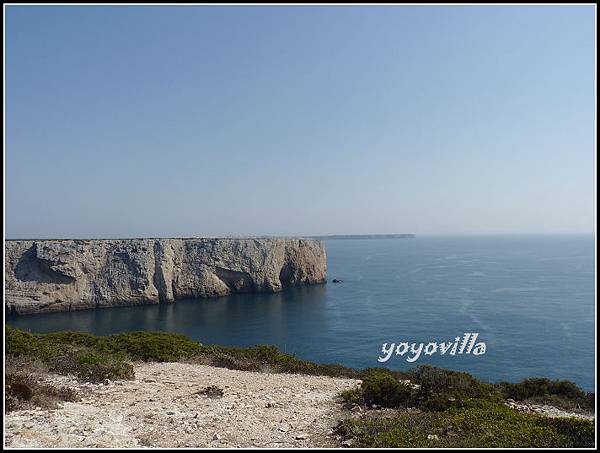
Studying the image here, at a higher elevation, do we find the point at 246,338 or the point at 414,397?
the point at 414,397

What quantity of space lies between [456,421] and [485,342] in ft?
86.5

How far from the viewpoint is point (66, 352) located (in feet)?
45.1

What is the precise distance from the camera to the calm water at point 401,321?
28375 millimetres

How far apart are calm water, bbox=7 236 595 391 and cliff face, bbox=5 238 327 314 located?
251 cm

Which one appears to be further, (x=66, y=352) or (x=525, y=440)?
(x=66, y=352)

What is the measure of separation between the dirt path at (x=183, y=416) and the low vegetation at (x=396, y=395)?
56cm

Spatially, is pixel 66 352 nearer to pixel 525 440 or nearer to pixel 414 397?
pixel 414 397

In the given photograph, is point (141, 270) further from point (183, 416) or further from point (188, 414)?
point (183, 416)

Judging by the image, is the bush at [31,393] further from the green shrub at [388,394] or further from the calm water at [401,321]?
the calm water at [401,321]

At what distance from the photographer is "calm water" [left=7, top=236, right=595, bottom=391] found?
93.1 ft

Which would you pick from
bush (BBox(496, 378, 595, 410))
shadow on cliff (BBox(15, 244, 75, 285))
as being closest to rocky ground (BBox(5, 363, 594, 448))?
bush (BBox(496, 378, 595, 410))

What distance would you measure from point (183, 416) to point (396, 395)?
4734 mm

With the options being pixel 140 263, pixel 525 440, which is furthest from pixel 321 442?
pixel 140 263

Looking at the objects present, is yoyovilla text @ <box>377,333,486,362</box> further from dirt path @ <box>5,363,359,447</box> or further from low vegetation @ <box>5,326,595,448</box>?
dirt path @ <box>5,363,359,447</box>
